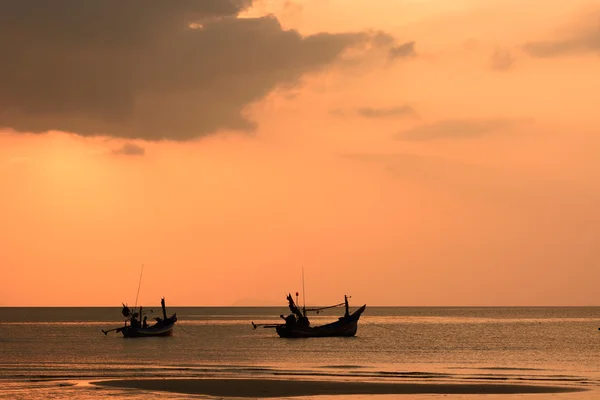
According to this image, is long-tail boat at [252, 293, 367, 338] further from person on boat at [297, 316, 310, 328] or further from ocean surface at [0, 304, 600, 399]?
ocean surface at [0, 304, 600, 399]

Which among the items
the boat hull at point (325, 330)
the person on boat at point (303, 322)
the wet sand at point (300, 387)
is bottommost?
the wet sand at point (300, 387)

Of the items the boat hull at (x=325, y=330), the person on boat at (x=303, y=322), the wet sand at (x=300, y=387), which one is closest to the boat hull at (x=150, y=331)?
the boat hull at (x=325, y=330)

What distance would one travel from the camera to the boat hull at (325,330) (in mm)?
101438

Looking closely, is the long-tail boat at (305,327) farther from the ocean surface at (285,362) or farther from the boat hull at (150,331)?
the boat hull at (150,331)

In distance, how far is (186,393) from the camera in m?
42.8

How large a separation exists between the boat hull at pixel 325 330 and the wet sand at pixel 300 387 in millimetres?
51582

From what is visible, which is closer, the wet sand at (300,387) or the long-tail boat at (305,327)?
the wet sand at (300,387)

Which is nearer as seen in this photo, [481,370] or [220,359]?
[481,370]

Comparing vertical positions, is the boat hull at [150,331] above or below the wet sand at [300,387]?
above

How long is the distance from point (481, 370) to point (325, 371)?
10564 millimetres

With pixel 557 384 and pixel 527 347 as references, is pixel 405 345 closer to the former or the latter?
pixel 527 347

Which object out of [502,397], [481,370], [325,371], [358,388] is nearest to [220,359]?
[325,371]

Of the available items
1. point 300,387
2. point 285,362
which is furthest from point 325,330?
point 300,387

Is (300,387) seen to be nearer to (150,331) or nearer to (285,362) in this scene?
(285,362)
